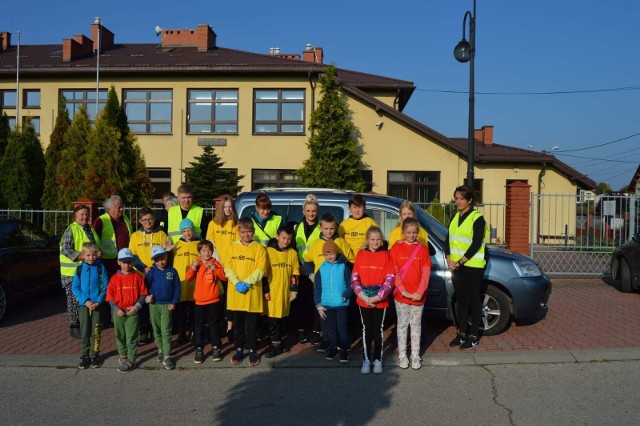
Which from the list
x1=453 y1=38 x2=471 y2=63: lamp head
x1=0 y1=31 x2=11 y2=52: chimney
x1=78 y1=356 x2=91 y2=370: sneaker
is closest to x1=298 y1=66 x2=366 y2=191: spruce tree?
x1=453 y1=38 x2=471 y2=63: lamp head

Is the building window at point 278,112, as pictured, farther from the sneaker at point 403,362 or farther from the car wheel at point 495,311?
the sneaker at point 403,362

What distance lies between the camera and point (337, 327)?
21.5 ft

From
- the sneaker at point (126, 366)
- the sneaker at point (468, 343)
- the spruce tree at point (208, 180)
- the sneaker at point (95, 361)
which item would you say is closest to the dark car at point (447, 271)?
the sneaker at point (468, 343)

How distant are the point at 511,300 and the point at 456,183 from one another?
16024mm

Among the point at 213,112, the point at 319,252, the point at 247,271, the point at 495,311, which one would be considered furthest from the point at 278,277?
the point at 213,112

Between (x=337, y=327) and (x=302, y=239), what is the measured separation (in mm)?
1176

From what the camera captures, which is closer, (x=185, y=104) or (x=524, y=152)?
(x=185, y=104)

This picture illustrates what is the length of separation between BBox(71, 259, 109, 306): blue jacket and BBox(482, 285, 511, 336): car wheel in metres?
4.69

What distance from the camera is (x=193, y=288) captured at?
279 inches

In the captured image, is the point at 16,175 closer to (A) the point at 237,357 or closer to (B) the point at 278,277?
(A) the point at 237,357

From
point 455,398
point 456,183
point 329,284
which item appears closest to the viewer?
point 455,398

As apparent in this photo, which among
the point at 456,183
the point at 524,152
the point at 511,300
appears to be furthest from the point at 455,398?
the point at 524,152

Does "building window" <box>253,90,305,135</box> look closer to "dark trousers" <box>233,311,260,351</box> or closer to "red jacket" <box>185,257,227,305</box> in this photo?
"red jacket" <box>185,257,227,305</box>

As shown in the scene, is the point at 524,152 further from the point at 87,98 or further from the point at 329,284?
the point at 329,284
